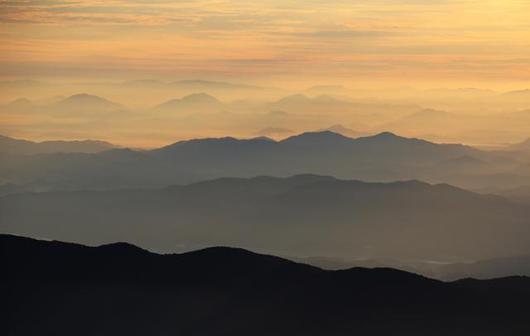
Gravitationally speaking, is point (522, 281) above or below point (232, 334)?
above

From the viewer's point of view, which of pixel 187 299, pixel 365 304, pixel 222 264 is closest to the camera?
pixel 365 304

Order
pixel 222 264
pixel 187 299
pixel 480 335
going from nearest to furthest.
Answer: pixel 480 335, pixel 187 299, pixel 222 264

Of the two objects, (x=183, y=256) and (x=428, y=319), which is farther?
(x=183, y=256)

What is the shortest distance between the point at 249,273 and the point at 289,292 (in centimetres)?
963

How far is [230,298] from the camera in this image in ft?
451

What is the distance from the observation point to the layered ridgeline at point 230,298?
411 ft

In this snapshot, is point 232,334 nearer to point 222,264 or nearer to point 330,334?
point 330,334

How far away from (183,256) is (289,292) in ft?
78.6

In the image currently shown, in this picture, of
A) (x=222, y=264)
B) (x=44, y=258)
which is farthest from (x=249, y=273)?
(x=44, y=258)

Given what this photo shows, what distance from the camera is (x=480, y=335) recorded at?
11838 centimetres

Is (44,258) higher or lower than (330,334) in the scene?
higher

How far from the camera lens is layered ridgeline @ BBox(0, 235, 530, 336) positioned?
125m

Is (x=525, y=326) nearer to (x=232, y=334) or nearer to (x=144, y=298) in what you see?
(x=232, y=334)

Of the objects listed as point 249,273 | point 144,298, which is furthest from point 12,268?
point 249,273
